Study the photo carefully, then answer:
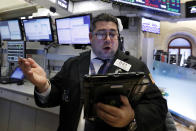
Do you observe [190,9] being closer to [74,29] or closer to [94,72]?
[74,29]

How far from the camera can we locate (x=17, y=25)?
2461mm

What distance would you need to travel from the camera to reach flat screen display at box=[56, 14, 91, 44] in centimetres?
189

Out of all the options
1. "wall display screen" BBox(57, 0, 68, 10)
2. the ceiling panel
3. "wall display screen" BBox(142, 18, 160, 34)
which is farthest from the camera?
"wall display screen" BBox(142, 18, 160, 34)

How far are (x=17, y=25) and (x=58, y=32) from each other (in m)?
0.82

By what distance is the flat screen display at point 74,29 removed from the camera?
1893mm

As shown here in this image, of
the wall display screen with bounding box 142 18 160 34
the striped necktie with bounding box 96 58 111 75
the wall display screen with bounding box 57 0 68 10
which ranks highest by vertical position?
the wall display screen with bounding box 57 0 68 10

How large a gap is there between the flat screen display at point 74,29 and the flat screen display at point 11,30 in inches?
31.7

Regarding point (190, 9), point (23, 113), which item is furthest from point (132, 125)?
point (190, 9)

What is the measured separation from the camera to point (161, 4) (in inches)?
165

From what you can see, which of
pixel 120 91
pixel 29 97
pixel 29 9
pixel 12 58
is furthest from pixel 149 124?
pixel 29 9

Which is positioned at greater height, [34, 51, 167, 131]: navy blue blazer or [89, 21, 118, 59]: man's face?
[89, 21, 118, 59]: man's face

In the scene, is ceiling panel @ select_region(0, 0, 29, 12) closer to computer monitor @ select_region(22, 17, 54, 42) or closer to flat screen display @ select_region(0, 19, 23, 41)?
flat screen display @ select_region(0, 19, 23, 41)

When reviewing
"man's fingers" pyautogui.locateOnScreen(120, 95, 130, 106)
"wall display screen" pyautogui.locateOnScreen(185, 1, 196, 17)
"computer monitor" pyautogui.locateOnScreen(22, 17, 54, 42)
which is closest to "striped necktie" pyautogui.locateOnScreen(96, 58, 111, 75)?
"man's fingers" pyautogui.locateOnScreen(120, 95, 130, 106)

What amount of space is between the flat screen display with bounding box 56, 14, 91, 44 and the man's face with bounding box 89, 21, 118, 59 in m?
0.85
